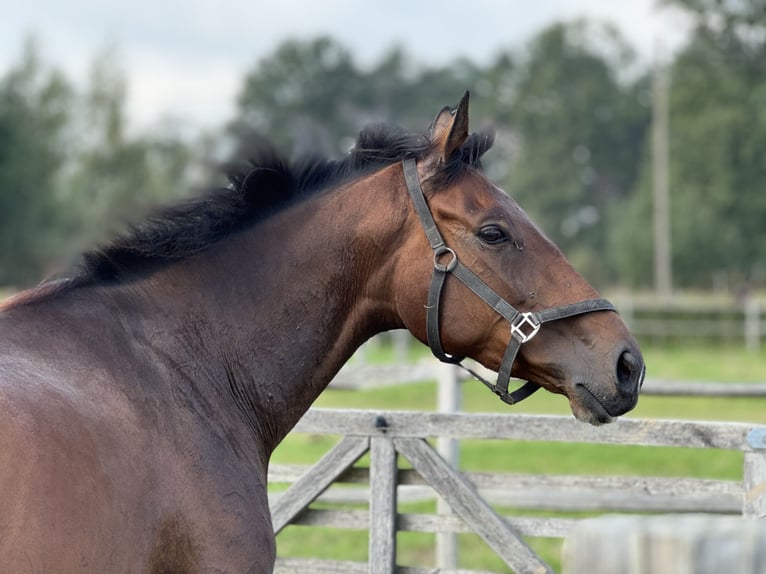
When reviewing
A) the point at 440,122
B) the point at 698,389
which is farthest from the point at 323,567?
the point at 698,389

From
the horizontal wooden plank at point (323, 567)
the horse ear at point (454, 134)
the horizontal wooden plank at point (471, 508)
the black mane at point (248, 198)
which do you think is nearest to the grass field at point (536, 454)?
the horizontal wooden plank at point (323, 567)

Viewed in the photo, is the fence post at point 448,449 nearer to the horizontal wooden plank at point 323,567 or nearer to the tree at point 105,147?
the horizontal wooden plank at point 323,567

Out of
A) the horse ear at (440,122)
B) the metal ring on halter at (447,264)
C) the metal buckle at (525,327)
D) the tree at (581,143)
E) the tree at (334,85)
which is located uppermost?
the tree at (334,85)

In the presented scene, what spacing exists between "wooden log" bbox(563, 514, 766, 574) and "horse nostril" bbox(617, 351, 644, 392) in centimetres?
213

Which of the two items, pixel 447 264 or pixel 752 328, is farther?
pixel 752 328

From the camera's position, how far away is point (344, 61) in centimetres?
7525

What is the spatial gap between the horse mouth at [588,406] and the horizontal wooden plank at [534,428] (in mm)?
1064

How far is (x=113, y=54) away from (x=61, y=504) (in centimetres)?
5028

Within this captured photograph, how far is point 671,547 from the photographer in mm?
1275

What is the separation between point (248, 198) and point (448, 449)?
144 inches

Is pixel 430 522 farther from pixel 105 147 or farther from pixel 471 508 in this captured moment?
pixel 105 147

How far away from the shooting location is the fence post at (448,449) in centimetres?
640

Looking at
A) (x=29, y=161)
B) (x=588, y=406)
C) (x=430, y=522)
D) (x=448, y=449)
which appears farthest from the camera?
(x=29, y=161)

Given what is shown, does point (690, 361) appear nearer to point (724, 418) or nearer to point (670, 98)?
point (724, 418)
